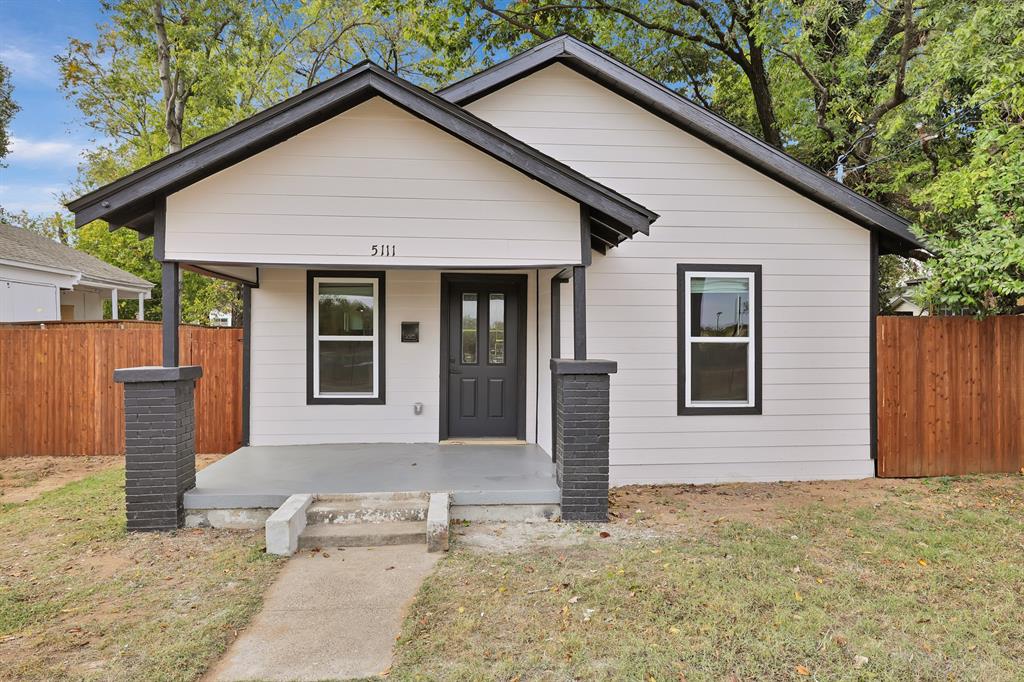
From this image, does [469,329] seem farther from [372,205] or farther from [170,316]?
[170,316]

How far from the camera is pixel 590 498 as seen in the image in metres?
5.23

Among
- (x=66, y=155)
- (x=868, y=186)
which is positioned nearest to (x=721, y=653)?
(x=868, y=186)

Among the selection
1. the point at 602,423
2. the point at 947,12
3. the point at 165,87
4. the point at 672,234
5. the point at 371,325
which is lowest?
the point at 602,423

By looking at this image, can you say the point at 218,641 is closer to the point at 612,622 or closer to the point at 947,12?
the point at 612,622

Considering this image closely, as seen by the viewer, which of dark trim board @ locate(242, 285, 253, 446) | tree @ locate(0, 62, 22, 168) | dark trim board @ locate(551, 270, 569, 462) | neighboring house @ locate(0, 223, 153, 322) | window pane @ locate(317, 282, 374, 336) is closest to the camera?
dark trim board @ locate(551, 270, 569, 462)

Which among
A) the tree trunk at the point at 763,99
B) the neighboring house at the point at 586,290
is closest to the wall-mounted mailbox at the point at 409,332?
the neighboring house at the point at 586,290

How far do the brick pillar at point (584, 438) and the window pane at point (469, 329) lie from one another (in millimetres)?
2574

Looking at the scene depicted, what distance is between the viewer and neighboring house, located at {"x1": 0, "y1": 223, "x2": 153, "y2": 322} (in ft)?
42.3

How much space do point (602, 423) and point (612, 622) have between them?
2.05 meters

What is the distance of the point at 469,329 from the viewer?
7645 millimetres

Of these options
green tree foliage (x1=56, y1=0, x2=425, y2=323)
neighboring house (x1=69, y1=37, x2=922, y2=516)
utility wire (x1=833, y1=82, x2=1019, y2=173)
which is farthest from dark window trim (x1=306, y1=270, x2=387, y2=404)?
green tree foliage (x1=56, y1=0, x2=425, y2=323)

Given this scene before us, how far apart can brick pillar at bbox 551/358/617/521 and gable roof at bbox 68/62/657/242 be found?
4.76ft

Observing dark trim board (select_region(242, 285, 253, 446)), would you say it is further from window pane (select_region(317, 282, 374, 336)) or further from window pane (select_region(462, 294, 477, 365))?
window pane (select_region(462, 294, 477, 365))

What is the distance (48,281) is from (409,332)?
12.3m
